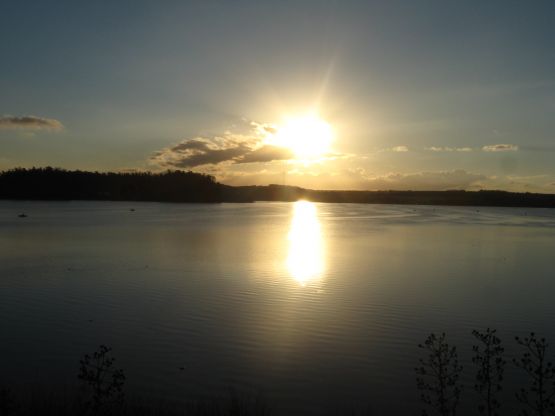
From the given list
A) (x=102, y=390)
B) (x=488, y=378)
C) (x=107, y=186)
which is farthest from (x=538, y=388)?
(x=107, y=186)

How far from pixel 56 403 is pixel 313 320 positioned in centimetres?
700

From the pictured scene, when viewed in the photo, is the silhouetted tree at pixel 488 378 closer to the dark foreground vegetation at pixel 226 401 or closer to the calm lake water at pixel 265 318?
the dark foreground vegetation at pixel 226 401

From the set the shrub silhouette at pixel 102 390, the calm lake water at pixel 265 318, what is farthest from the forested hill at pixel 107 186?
the shrub silhouette at pixel 102 390

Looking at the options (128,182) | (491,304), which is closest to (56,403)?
(491,304)

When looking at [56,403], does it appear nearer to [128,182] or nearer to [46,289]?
[46,289]

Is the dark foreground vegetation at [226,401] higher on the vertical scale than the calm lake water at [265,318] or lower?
higher

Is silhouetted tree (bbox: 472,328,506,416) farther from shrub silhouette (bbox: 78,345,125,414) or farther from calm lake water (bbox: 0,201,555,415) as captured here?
shrub silhouette (bbox: 78,345,125,414)

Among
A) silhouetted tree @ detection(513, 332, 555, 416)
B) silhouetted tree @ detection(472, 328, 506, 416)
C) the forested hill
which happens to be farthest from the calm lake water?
the forested hill

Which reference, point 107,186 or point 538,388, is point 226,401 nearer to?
point 538,388

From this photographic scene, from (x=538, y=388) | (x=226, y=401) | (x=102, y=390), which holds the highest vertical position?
(x=102, y=390)

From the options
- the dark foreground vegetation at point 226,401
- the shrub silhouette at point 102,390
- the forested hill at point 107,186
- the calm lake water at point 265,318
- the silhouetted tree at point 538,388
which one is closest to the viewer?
the silhouetted tree at point 538,388

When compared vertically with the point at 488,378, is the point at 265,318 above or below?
below

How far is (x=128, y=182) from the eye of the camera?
16200cm

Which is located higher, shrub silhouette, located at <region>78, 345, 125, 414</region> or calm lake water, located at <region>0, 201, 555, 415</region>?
shrub silhouette, located at <region>78, 345, 125, 414</region>
